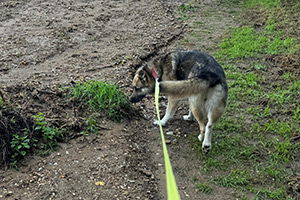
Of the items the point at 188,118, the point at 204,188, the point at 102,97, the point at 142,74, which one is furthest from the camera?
the point at 188,118

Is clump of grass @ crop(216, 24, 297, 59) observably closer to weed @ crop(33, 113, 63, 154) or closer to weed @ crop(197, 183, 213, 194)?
weed @ crop(197, 183, 213, 194)

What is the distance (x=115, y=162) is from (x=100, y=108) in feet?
3.63

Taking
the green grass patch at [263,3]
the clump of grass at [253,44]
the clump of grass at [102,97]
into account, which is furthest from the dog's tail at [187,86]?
the green grass patch at [263,3]

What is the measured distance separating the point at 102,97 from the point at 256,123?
8.46 feet

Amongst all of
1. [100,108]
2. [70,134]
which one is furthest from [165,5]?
[70,134]

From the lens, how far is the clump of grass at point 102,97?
481 centimetres

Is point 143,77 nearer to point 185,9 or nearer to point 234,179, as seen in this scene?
point 234,179

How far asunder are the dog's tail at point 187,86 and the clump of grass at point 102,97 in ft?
4.25

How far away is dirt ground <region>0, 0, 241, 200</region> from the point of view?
12.0 feet

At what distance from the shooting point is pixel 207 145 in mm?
4488

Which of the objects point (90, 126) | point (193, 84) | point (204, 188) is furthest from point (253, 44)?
point (90, 126)

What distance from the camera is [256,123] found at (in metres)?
5.10

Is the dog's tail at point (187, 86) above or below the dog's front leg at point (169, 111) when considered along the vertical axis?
above

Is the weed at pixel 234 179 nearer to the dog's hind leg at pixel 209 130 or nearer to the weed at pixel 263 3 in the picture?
the dog's hind leg at pixel 209 130
